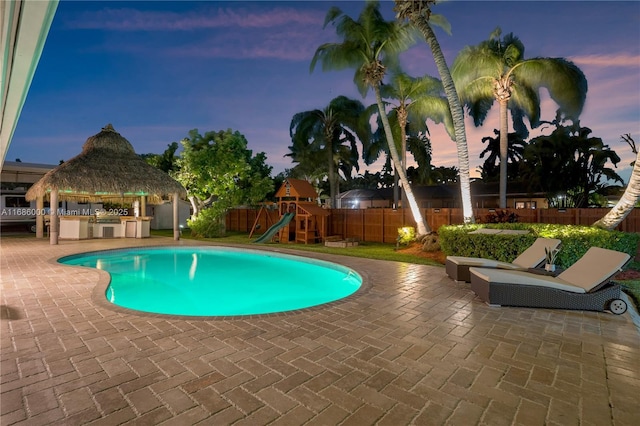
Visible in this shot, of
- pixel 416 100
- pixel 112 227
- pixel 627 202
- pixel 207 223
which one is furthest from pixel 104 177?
pixel 627 202

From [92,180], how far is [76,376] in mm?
14027

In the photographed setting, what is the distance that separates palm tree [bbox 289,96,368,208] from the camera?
20375mm

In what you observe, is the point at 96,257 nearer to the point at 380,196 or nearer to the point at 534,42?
the point at 534,42

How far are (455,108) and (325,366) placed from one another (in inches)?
378

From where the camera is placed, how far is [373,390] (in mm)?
2631

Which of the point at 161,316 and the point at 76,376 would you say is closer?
the point at 76,376

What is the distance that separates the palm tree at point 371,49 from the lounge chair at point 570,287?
715 centimetres

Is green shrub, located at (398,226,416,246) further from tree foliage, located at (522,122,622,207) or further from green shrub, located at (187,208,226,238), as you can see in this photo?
tree foliage, located at (522,122,622,207)

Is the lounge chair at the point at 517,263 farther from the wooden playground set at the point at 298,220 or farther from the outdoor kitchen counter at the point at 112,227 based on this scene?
the outdoor kitchen counter at the point at 112,227

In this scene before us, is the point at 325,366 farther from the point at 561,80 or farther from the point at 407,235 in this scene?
the point at 561,80

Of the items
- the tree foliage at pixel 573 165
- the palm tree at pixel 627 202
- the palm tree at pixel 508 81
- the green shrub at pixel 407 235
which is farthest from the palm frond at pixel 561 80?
the tree foliage at pixel 573 165

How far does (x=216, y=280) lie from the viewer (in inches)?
336

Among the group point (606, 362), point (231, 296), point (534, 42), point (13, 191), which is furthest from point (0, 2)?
point (13, 191)

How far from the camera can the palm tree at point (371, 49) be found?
12.2m
